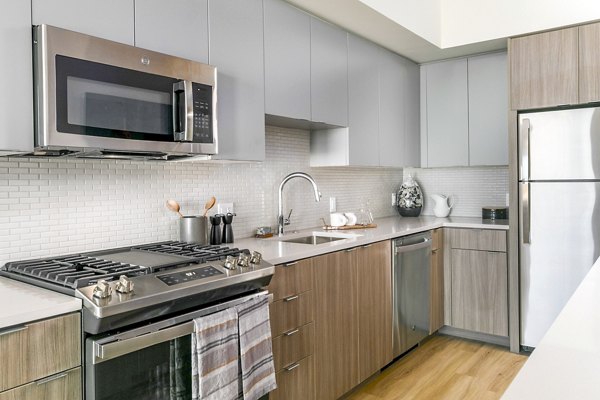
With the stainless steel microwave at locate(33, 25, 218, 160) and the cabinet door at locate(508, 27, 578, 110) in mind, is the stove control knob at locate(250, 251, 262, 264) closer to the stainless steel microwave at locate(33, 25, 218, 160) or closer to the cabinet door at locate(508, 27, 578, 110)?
the stainless steel microwave at locate(33, 25, 218, 160)

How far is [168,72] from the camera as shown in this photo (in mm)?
1891

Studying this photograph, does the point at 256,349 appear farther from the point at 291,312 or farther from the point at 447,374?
the point at 447,374

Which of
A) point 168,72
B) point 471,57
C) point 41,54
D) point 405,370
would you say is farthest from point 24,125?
point 471,57

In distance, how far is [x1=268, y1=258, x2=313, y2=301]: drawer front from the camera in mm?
2105

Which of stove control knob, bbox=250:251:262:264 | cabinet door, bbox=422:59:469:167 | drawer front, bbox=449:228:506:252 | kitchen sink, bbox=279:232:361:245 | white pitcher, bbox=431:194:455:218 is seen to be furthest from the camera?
white pitcher, bbox=431:194:455:218

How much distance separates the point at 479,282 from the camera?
351 cm

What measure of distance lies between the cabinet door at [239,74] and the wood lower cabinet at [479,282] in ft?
6.33

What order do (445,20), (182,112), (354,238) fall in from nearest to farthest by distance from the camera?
(182,112)
(354,238)
(445,20)

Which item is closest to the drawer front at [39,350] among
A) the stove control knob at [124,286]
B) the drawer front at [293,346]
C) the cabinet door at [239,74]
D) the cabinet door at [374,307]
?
the stove control knob at [124,286]

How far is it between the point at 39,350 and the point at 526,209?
3002 mm

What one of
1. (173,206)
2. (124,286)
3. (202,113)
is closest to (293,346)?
(173,206)

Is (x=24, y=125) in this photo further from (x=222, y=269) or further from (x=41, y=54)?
(x=222, y=269)

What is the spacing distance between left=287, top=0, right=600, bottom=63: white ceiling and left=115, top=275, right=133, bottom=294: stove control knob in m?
1.86

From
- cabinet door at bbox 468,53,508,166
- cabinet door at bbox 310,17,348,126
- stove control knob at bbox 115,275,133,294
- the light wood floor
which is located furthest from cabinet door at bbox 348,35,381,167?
stove control knob at bbox 115,275,133,294
